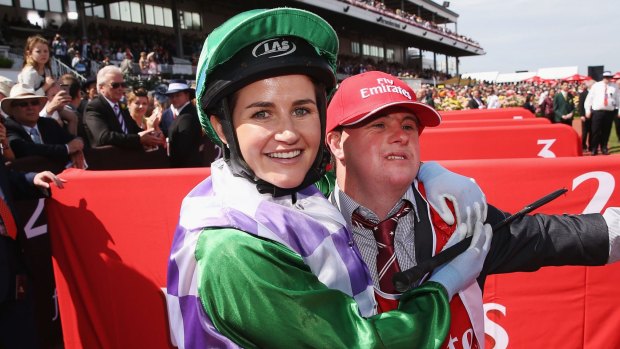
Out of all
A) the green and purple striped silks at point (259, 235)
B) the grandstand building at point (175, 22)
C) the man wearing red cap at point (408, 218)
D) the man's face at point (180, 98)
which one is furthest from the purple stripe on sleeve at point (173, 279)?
the grandstand building at point (175, 22)

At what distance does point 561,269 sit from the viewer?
2766mm

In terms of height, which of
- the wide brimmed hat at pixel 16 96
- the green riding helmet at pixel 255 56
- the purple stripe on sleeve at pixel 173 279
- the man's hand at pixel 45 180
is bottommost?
the purple stripe on sleeve at pixel 173 279

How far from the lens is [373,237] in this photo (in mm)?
1699

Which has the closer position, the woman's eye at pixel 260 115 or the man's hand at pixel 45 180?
the woman's eye at pixel 260 115

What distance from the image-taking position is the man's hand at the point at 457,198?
1652 mm

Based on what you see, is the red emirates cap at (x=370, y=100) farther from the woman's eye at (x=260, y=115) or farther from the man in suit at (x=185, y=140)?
the man in suit at (x=185, y=140)

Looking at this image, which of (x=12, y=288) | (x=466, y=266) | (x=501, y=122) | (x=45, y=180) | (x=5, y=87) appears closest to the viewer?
(x=466, y=266)

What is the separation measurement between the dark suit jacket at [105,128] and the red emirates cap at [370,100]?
3285 millimetres

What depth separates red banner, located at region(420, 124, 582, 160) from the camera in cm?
410

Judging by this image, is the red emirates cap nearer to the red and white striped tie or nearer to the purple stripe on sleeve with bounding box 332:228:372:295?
the red and white striped tie

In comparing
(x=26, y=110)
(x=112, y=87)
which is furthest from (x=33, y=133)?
(x=112, y=87)

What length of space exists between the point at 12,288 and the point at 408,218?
218 cm

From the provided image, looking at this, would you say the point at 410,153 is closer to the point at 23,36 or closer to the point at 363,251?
the point at 363,251

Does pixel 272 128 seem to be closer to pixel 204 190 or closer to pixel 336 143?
pixel 204 190
